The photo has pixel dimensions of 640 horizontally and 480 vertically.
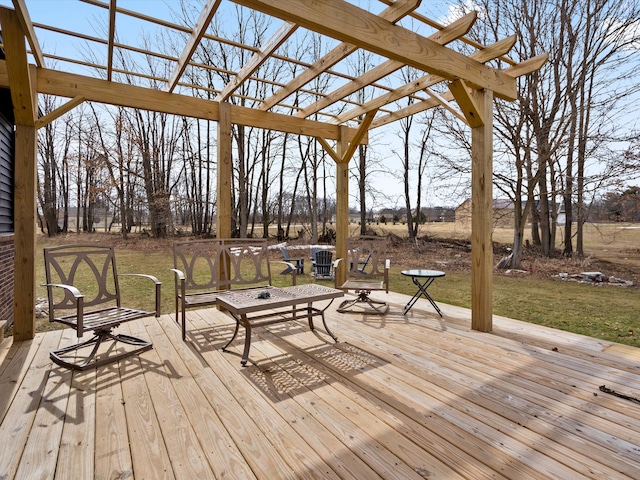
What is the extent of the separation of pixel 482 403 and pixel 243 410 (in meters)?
1.43

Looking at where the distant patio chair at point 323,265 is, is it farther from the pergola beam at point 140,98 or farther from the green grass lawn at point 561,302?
the pergola beam at point 140,98

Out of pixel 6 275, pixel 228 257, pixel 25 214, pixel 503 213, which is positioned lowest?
pixel 6 275

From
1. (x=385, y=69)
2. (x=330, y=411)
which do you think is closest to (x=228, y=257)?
(x=330, y=411)

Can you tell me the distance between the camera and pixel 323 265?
7.25m

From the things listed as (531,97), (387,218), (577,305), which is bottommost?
(577,305)

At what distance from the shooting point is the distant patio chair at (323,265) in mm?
7285

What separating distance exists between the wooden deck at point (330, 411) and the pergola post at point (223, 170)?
5.02ft

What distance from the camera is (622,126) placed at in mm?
7484

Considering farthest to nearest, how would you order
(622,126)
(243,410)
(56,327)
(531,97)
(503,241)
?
(503,241), (531,97), (622,126), (56,327), (243,410)

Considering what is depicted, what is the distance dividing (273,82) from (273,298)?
2.30m

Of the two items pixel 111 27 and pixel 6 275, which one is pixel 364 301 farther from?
pixel 6 275

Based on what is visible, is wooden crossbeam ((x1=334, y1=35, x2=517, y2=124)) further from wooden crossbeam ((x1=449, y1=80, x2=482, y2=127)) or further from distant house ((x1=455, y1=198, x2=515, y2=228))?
distant house ((x1=455, y1=198, x2=515, y2=228))

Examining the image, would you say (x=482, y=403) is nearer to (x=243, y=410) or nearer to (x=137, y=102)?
(x=243, y=410)

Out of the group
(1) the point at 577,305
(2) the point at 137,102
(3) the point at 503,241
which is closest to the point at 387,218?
(3) the point at 503,241
